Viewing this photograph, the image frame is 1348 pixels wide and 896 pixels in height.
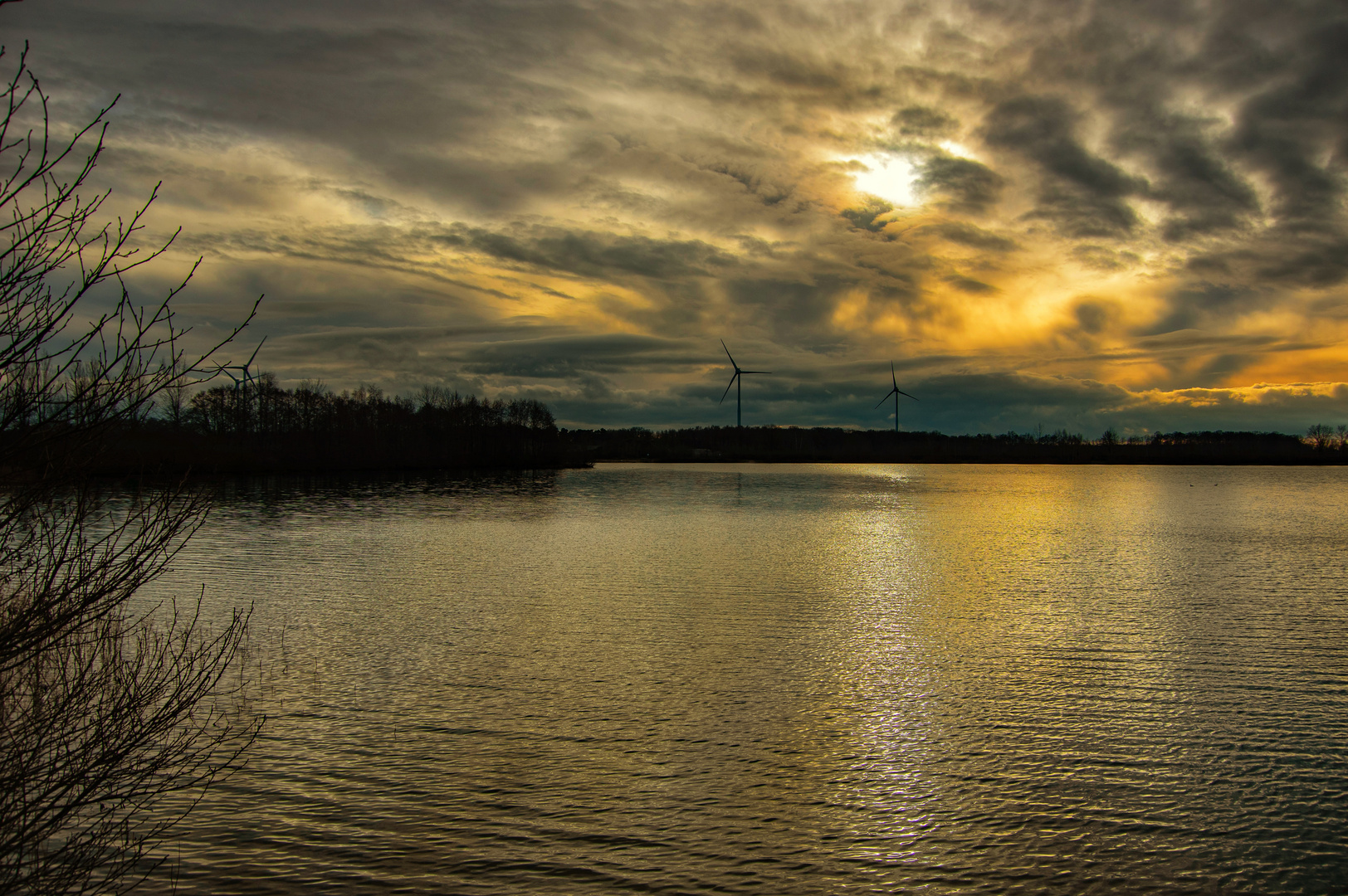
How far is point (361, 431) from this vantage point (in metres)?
129

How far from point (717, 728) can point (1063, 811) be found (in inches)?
196

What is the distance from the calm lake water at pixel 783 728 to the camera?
8.65 meters

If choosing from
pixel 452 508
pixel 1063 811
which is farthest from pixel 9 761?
pixel 452 508

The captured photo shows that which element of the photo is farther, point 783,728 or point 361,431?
point 361,431

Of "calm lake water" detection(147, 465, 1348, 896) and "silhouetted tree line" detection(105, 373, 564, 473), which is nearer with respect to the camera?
"calm lake water" detection(147, 465, 1348, 896)

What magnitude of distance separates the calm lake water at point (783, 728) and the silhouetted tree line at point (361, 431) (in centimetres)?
8362

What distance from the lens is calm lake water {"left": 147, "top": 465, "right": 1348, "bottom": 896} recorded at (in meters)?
8.65

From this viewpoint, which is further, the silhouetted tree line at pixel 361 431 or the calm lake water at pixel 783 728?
the silhouetted tree line at pixel 361 431

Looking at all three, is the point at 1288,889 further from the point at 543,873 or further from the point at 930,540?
the point at 930,540

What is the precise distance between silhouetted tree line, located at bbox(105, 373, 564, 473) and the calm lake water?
8362 centimetres

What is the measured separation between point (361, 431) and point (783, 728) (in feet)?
420

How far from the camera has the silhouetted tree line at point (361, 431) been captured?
113m

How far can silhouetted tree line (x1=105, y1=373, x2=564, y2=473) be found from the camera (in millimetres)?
113250

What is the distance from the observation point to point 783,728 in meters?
12.7
